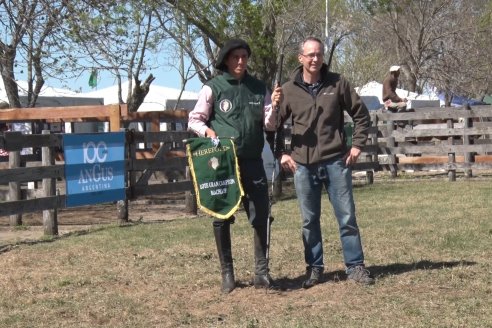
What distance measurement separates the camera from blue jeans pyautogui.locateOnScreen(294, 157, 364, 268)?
24.0 ft

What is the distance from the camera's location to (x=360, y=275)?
7.22 metres

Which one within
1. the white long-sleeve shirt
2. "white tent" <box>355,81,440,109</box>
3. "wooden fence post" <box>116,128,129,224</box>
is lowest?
"wooden fence post" <box>116,128,129,224</box>

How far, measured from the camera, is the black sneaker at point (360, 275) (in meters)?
7.16

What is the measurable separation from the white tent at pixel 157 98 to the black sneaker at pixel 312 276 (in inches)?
811

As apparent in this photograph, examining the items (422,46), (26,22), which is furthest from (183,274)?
(422,46)

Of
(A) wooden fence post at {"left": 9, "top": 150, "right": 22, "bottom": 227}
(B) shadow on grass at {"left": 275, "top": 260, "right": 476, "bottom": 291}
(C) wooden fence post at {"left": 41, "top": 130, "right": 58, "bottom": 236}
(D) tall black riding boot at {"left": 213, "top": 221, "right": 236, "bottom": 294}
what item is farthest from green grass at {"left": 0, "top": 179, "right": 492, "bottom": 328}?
(A) wooden fence post at {"left": 9, "top": 150, "right": 22, "bottom": 227}

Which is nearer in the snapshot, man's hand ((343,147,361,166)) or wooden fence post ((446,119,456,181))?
man's hand ((343,147,361,166))

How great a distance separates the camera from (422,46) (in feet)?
139

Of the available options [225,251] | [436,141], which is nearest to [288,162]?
[225,251]

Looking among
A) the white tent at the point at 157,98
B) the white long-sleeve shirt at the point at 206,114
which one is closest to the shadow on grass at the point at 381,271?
the white long-sleeve shirt at the point at 206,114

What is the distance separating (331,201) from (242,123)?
0.97 metres

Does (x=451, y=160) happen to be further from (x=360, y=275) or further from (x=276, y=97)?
(x=276, y=97)

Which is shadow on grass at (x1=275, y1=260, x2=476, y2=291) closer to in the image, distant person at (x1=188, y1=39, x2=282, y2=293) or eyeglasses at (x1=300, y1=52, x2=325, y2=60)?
distant person at (x1=188, y1=39, x2=282, y2=293)

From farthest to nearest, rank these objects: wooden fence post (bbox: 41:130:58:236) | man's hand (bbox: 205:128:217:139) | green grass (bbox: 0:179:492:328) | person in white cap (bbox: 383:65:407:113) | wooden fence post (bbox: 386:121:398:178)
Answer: person in white cap (bbox: 383:65:407:113), wooden fence post (bbox: 386:121:398:178), wooden fence post (bbox: 41:130:58:236), man's hand (bbox: 205:128:217:139), green grass (bbox: 0:179:492:328)
